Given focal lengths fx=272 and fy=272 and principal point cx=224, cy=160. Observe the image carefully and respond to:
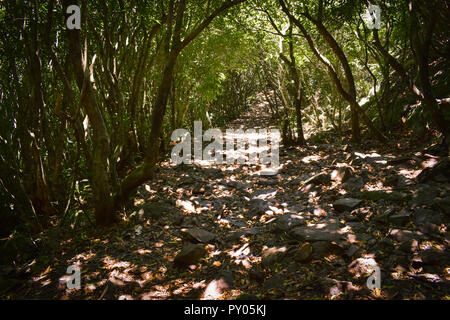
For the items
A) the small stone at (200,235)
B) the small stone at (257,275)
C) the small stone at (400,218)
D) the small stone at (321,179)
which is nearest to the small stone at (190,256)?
the small stone at (200,235)

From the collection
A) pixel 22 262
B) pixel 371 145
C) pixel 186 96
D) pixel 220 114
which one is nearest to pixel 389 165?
pixel 371 145

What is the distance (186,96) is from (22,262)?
10.1 m

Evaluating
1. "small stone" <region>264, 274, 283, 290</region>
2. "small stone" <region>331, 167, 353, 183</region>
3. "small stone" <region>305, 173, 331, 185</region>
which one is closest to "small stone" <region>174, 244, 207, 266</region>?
"small stone" <region>264, 274, 283, 290</region>

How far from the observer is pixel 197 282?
142 inches

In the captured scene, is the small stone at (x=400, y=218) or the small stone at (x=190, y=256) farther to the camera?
the small stone at (x=190, y=256)

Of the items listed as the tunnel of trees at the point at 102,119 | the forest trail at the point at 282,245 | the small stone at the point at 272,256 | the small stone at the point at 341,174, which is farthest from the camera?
the small stone at the point at 341,174

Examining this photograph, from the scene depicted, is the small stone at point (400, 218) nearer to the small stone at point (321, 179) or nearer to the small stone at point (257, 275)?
the small stone at point (257, 275)

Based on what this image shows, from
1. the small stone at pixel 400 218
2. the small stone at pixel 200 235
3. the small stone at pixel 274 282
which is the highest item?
the small stone at pixel 400 218

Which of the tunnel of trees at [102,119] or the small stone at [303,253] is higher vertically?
the tunnel of trees at [102,119]

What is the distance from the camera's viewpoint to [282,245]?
4.01 m

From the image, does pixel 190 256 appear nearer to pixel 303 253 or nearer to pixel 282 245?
pixel 282 245

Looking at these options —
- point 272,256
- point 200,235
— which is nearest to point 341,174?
point 272,256

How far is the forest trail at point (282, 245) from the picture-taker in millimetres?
3064

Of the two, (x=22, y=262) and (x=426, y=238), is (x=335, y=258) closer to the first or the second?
(x=426, y=238)
